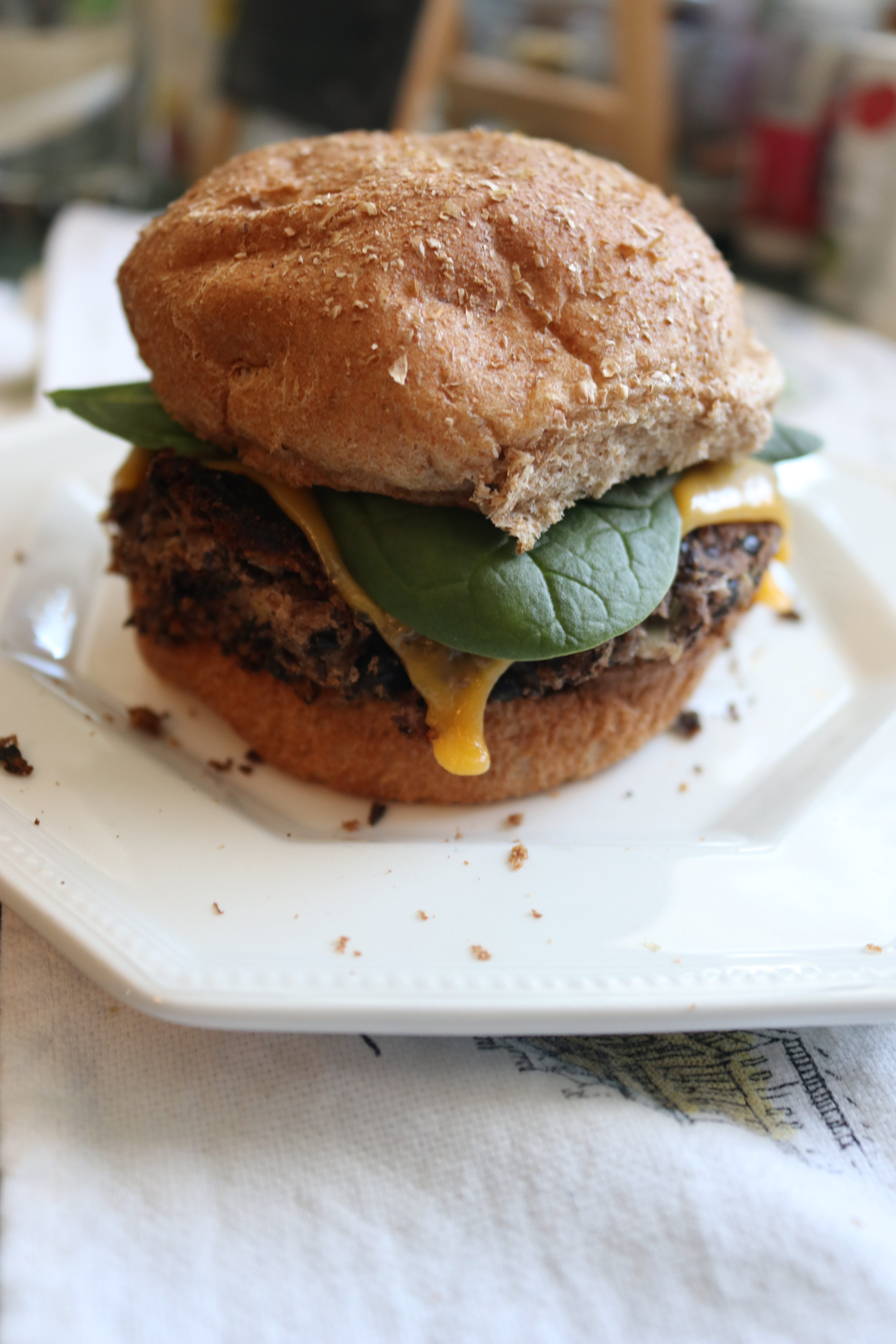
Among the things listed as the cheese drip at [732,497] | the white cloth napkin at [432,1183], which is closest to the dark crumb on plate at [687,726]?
the cheese drip at [732,497]

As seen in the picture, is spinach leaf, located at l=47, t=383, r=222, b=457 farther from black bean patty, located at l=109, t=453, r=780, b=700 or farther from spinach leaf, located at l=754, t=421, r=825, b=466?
spinach leaf, located at l=754, t=421, r=825, b=466

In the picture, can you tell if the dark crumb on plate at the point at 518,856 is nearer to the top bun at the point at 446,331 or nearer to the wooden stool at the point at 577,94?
the top bun at the point at 446,331

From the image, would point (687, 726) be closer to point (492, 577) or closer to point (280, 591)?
point (492, 577)

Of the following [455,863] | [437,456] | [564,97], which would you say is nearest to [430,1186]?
[455,863]

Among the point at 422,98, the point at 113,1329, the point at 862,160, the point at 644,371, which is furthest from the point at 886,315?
the point at 113,1329

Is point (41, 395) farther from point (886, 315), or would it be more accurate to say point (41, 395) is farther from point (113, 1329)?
point (886, 315)

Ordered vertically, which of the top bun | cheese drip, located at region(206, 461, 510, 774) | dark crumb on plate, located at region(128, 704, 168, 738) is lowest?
dark crumb on plate, located at region(128, 704, 168, 738)

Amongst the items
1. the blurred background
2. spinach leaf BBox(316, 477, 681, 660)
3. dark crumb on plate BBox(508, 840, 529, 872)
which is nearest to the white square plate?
dark crumb on plate BBox(508, 840, 529, 872)
